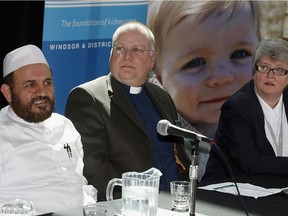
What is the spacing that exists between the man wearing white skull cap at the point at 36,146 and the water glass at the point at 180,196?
59 centimetres

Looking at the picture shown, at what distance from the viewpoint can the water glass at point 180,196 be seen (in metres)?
2.86

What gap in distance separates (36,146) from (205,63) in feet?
10.3

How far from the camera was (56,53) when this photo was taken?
16.2 feet

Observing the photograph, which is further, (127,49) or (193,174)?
(127,49)

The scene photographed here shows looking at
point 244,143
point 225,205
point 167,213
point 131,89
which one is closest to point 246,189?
point 225,205

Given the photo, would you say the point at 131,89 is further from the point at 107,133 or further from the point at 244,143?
the point at 244,143

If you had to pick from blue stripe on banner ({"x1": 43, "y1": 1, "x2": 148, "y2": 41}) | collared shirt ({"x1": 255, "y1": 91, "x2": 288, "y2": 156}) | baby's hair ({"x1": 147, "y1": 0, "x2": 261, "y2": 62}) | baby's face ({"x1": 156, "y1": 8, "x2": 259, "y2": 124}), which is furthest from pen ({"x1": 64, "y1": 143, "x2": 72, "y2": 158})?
baby's face ({"x1": 156, "y1": 8, "x2": 259, "y2": 124})

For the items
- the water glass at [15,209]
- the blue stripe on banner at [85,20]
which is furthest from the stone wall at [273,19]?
the water glass at [15,209]

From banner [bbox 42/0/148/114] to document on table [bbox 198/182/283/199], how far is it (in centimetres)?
196

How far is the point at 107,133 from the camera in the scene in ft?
12.5

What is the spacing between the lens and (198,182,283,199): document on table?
3.25 meters

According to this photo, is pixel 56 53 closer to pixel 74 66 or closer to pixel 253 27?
pixel 74 66

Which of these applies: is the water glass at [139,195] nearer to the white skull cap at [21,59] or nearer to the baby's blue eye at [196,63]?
the white skull cap at [21,59]

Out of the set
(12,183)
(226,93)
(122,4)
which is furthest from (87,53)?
(12,183)
